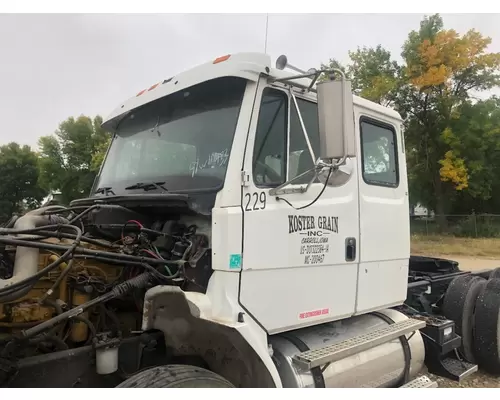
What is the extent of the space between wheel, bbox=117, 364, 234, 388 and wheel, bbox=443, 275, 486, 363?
3442 mm

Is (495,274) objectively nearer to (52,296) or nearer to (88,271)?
(88,271)

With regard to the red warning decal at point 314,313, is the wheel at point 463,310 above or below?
below

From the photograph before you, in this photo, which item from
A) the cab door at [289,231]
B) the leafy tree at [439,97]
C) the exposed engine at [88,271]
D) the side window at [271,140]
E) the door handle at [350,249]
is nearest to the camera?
the exposed engine at [88,271]

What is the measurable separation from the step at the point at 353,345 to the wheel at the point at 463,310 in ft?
4.41

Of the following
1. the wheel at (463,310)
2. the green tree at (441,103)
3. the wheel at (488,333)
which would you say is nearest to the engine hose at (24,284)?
the wheel at (463,310)

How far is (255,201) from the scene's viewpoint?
2943mm

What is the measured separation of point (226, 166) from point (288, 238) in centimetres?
65

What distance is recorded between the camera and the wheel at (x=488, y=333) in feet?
16.5

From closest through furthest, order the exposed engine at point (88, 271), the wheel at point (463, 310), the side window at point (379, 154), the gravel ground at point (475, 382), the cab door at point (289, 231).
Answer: the exposed engine at point (88, 271) < the cab door at point (289, 231) < the side window at point (379, 154) < the gravel ground at point (475, 382) < the wheel at point (463, 310)

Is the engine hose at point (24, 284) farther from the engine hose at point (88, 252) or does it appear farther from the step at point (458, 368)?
the step at point (458, 368)

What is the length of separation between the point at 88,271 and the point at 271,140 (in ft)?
4.92

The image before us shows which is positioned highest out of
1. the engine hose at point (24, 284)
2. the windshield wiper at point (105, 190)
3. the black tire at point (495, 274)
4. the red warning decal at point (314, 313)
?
the windshield wiper at point (105, 190)

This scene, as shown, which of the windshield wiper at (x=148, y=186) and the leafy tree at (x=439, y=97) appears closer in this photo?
the windshield wiper at (x=148, y=186)

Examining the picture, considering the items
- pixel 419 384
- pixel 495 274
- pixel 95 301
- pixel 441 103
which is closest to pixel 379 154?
pixel 419 384
